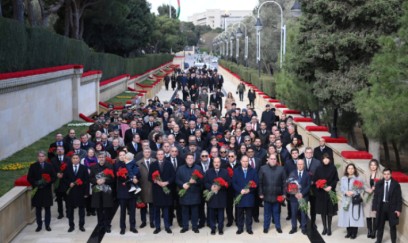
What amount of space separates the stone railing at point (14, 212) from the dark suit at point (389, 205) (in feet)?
21.0

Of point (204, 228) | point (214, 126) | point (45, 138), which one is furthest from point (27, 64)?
point (204, 228)

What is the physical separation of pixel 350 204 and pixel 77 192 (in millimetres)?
5042

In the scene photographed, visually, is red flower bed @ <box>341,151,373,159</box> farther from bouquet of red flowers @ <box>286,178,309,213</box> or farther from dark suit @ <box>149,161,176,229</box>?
dark suit @ <box>149,161,176,229</box>

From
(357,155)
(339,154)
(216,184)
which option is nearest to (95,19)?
(339,154)

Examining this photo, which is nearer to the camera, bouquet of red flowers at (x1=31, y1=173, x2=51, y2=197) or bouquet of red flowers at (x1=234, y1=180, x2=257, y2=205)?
bouquet of red flowers at (x1=234, y1=180, x2=257, y2=205)

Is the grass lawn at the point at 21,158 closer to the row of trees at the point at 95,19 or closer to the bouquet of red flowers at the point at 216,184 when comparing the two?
the bouquet of red flowers at the point at 216,184

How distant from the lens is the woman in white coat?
457 inches

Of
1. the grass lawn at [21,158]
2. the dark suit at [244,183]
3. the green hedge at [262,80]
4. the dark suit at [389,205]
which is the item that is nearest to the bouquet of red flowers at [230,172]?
the dark suit at [244,183]

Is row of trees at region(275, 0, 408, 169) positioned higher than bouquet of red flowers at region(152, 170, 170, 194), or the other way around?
row of trees at region(275, 0, 408, 169)

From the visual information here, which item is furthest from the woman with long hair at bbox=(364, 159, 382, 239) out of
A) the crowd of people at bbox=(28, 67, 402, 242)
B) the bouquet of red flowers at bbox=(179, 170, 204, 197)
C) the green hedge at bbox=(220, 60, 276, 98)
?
the green hedge at bbox=(220, 60, 276, 98)

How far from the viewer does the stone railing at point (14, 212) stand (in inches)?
444

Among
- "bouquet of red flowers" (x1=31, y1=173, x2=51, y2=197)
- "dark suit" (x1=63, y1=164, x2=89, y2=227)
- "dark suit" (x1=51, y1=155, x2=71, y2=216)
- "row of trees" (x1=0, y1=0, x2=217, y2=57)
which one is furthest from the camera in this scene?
"row of trees" (x1=0, y1=0, x2=217, y2=57)

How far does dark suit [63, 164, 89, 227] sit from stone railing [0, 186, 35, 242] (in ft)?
2.98

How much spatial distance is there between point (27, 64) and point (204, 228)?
45.2 feet
